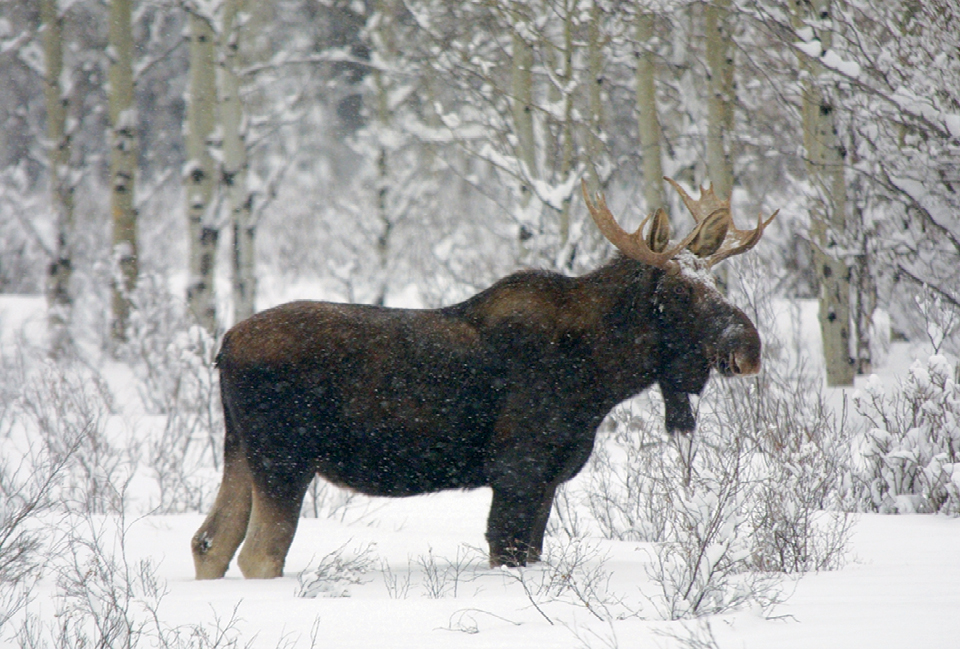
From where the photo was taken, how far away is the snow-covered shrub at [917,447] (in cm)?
580

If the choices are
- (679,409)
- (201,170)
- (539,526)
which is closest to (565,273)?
(201,170)

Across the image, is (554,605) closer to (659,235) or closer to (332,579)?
(332,579)

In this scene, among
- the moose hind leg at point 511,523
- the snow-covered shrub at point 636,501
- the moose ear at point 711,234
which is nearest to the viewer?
the moose hind leg at point 511,523

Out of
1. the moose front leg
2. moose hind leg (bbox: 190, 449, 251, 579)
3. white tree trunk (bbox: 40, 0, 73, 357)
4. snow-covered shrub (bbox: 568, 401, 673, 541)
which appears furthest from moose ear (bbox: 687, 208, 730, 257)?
white tree trunk (bbox: 40, 0, 73, 357)

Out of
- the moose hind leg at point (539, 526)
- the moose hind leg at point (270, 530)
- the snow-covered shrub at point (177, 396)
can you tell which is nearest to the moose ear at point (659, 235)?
the moose hind leg at point (539, 526)

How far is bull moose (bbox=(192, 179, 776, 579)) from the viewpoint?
4.51 metres

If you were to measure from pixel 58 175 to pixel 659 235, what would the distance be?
1178cm

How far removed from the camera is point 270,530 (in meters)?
4.50

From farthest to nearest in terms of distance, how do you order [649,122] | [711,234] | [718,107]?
[718,107]
[649,122]
[711,234]

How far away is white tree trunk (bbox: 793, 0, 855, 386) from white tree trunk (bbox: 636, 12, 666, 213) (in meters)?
1.41

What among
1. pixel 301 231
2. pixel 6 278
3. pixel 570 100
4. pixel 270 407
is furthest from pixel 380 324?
pixel 301 231

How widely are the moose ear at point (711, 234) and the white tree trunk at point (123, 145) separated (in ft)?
30.8

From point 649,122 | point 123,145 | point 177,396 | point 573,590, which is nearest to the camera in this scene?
point 573,590

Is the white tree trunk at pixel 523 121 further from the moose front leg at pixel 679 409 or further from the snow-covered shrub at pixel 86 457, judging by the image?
the moose front leg at pixel 679 409
